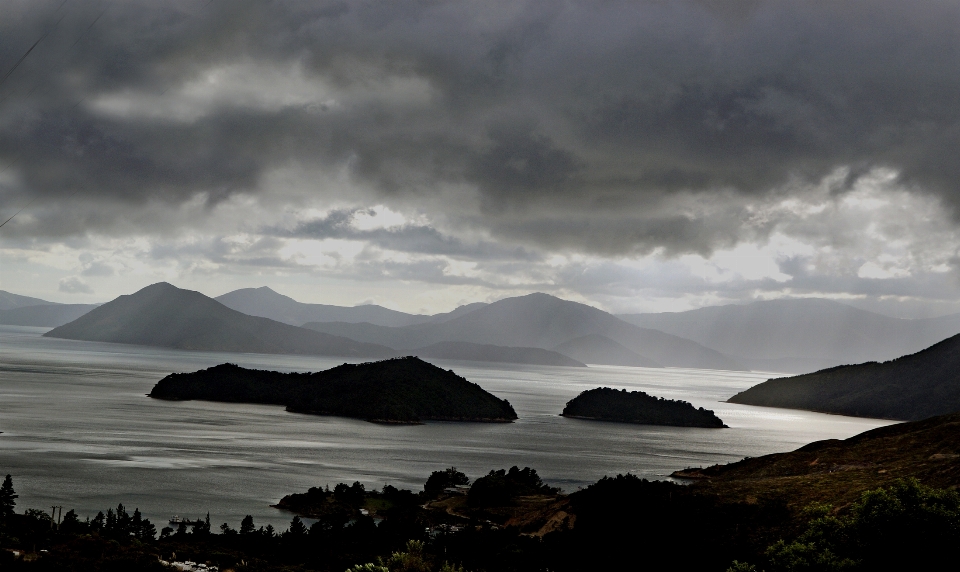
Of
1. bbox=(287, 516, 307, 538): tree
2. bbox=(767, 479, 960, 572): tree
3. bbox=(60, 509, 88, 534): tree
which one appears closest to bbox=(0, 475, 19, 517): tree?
bbox=(60, 509, 88, 534): tree

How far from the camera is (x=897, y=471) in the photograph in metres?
80.7

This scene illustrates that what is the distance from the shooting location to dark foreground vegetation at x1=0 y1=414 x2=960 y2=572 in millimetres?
55281

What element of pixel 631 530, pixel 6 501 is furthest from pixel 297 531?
pixel 631 530

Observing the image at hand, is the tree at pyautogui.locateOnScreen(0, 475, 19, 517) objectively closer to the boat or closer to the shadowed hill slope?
the boat

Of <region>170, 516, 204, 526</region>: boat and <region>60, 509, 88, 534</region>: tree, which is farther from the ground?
<region>60, 509, 88, 534</region>: tree

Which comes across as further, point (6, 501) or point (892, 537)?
point (6, 501)

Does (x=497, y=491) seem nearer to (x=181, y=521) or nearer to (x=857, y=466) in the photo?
(x=181, y=521)

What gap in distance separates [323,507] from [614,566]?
48750 mm

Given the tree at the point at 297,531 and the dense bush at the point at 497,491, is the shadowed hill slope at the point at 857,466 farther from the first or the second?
the tree at the point at 297,531

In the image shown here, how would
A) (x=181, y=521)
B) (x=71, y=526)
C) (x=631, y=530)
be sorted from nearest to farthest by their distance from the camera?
(x=71, y=526)
(x=631, y=530)
(x=181, y=521)

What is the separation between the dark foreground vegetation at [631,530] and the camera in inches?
2176

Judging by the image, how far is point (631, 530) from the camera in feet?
261

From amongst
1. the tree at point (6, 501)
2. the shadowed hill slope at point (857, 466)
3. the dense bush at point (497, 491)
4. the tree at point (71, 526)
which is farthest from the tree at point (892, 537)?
the tree at point (6, 501)

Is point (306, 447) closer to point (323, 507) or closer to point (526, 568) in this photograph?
point (323, 507)
